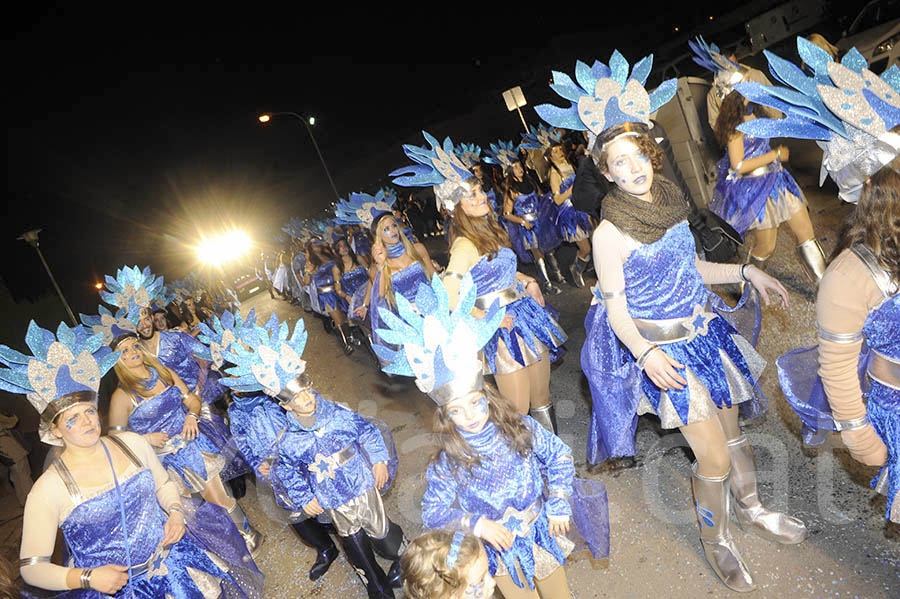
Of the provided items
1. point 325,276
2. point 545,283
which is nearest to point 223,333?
point 545,283

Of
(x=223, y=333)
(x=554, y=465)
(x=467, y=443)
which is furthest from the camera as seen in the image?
(x=223, y=333)

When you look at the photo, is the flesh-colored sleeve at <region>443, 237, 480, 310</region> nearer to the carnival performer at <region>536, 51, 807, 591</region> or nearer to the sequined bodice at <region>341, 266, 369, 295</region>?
the carnival performer at <region>536, 51, 807, 591</region>

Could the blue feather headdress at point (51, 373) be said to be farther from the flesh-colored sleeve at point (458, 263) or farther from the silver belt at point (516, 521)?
the silver belt at point (516, 521)

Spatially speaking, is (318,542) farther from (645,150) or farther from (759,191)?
(759,191)

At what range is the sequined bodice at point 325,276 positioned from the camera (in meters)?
11.5

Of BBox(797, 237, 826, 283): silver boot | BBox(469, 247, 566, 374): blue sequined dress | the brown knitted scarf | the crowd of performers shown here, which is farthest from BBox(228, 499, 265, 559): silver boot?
BBox(797, 237, 826, 283): silver boot

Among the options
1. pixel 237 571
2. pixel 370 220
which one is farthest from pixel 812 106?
pixel 370 220

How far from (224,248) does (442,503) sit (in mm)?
38894

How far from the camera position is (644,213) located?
2.59 m

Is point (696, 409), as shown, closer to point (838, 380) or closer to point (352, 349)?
point (838, 380)

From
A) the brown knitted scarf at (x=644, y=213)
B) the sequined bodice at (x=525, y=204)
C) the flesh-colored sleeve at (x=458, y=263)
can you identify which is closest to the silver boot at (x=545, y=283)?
the sequined bodice at (x=525, y=204)

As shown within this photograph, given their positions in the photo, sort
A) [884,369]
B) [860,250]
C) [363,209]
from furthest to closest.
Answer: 1. [363,209]
2. [884,369]
3. [860,250]

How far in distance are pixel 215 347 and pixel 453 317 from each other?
8.86ft

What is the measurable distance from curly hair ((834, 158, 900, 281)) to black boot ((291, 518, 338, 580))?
3996 mm
